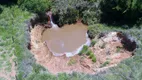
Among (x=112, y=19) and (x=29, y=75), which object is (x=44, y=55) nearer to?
(x=29, y=75)

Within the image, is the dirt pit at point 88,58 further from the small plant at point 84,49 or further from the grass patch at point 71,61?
the small plant at point 84,49

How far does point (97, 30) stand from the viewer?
1978cm

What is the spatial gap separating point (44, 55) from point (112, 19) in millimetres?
6237

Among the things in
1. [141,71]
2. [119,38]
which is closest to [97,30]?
[119,38]

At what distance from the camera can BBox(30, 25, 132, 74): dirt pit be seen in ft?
55.9

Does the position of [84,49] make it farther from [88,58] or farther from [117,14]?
[117,14]

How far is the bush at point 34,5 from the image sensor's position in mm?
20531

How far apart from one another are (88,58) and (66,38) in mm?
3180

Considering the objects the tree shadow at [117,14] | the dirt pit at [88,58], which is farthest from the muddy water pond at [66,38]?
the tree shadow at [117,14]

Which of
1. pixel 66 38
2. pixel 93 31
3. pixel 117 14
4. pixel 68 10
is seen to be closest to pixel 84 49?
pixel 93 31

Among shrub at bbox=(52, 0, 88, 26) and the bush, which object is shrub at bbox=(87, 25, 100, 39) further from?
the bush

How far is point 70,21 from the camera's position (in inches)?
854

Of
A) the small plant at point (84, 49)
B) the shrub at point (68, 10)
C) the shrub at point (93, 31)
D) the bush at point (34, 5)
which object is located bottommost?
the small plant at point (84, 49)

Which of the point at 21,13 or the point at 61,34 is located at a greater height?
the point at 21,13
